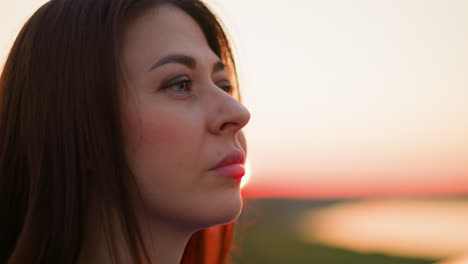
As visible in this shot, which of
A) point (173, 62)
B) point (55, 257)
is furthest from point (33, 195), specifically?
point (173, 62)

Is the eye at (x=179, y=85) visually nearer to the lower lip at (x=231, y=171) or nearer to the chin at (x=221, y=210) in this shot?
the lower lip at (x=231, y=171)

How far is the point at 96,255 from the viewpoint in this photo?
180cm

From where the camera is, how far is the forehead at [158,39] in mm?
1808

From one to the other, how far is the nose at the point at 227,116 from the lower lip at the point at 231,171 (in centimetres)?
15

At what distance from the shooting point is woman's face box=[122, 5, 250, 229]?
1720 mm

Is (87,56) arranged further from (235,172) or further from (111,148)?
(235,172)

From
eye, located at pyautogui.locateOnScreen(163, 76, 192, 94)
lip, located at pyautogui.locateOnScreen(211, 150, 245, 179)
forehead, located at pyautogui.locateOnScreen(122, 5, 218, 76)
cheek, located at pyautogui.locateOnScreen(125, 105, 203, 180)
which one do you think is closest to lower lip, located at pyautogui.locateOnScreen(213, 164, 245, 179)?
lip, located at pyautogui.locateOnScreen(211, 150, 245, 179)

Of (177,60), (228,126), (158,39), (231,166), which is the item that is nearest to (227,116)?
(228,126)

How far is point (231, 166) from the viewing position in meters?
1.77

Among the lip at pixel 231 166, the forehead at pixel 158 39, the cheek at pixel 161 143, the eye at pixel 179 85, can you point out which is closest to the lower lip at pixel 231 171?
the lip at pixel 231 166

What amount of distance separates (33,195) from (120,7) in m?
0.88

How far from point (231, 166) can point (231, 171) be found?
2 centimetres

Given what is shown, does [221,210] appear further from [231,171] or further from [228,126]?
[228,126]

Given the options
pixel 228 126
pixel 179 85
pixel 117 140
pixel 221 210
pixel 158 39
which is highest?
pixel 158 39
